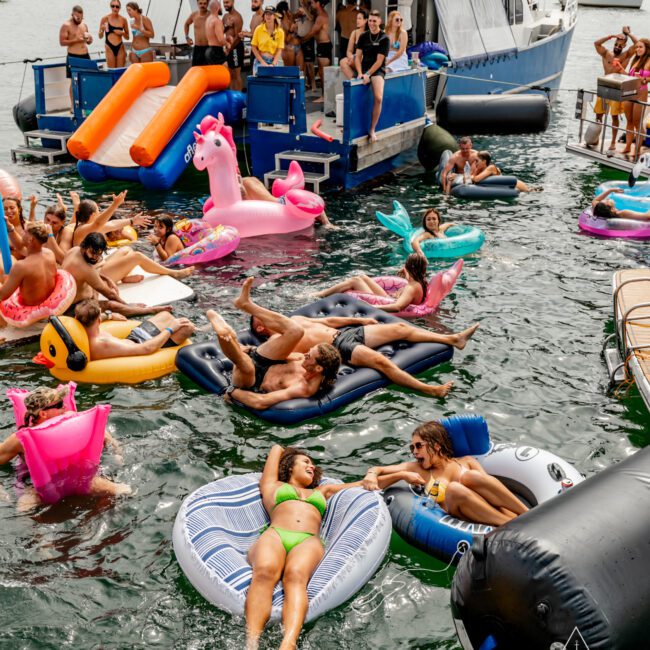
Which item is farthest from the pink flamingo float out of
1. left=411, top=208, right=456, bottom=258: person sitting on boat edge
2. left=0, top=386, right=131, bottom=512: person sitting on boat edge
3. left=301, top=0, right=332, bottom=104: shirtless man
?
left=0, top=386, right=131, bottom=512: person sitting on boat edge

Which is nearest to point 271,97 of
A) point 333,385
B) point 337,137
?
point 337,137

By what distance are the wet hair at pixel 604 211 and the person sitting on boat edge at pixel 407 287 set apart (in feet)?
13.8

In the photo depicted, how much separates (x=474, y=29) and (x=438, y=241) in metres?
9.18

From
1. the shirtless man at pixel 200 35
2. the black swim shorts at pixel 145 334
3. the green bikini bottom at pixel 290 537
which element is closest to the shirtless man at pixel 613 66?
the shirtless man at pixel 200 35

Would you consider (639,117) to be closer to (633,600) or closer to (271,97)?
(271,97)

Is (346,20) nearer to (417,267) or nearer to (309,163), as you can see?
(309,163)

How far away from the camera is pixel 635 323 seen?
7.46m

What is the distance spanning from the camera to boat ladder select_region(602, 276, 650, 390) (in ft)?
23.2

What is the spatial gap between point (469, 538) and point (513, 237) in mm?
7425

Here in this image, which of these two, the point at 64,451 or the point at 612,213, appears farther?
the point at 612,213

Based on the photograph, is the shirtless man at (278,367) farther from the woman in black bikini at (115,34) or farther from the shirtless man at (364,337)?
the woman in black bikini at (115,34)

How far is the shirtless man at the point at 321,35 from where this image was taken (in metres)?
15.4

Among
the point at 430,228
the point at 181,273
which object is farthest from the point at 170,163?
the point at 430,228

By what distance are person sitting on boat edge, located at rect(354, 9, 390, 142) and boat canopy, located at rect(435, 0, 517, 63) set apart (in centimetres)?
426
